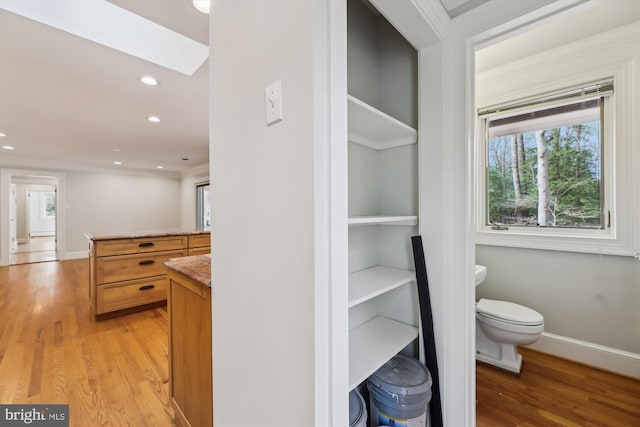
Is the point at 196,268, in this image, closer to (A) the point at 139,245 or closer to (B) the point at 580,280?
(A) the point at 139,245

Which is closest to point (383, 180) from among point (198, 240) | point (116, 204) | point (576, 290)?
point (576, 290)

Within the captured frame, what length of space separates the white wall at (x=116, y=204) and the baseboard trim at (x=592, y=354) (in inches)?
346

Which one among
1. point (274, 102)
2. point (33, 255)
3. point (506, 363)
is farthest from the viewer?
point (33, 255)

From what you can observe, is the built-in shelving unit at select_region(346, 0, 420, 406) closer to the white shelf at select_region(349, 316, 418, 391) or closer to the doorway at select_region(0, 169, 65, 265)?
the white shelf at select_region(349, 316, 418, 391)

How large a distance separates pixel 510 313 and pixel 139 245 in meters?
3.70

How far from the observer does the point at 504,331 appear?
5.99 ft

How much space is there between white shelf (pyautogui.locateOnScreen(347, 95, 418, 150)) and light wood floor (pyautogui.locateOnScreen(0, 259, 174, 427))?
192cm

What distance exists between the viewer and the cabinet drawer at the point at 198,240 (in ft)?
11.4

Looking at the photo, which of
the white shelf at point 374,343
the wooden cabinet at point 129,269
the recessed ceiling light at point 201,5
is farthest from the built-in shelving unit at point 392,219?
the wooden cabinet at point 129,269

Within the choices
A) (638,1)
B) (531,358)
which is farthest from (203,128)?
(531,358)

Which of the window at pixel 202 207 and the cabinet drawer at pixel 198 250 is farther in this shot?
the window at pixel 202 207

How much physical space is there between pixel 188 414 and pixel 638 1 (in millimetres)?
3506

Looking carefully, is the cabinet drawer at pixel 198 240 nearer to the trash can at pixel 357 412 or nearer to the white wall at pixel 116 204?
the trash can at pixel 357 412

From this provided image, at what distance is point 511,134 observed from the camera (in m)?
2.39
